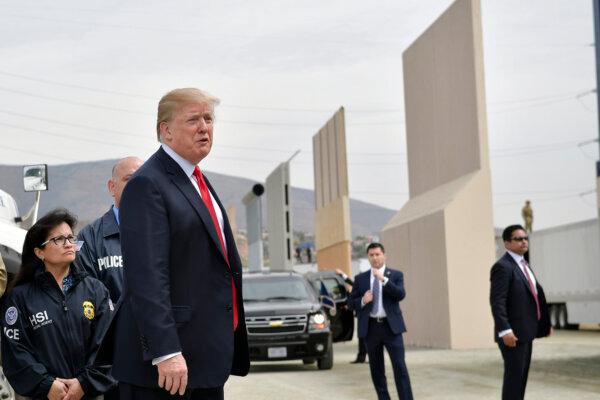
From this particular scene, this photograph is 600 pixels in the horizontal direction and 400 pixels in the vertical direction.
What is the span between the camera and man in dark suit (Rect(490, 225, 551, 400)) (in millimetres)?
11305

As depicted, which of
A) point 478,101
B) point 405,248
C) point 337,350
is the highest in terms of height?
point 478,101

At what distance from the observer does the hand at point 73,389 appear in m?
6.32

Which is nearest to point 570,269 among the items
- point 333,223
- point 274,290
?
point 274,290

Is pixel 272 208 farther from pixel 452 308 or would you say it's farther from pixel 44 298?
pixel 44 298

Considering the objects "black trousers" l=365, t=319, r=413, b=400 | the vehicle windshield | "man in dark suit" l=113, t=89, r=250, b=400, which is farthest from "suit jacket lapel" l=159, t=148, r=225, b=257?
the vehicle windshield

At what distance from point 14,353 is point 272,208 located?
2293 inches

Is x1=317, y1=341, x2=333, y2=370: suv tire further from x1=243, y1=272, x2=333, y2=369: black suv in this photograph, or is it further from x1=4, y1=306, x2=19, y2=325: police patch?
x1=4, y1=306, x2=19, y2=325: police patch

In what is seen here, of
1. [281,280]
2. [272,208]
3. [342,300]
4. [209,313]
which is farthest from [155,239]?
[272,208]

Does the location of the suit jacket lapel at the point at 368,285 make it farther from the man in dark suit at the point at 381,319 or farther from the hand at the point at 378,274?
the hand at the point at 378,274


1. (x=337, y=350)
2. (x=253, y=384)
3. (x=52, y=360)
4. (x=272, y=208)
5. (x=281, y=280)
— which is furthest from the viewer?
(x=272, y=208)

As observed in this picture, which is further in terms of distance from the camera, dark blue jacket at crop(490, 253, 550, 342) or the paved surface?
the paved surface

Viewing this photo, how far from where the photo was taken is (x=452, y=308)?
91.7 feet

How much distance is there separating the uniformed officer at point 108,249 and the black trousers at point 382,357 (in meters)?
6.44

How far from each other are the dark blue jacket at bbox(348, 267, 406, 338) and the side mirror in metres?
4.29
